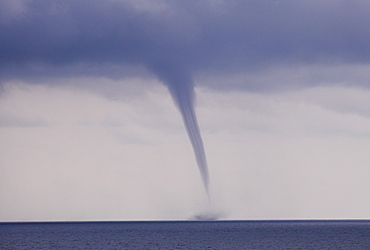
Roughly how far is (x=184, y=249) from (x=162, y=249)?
13.5 ft

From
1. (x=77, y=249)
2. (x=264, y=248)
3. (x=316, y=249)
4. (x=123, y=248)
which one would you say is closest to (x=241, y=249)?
(x=264, y=248)

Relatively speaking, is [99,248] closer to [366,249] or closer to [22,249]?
[22,249]

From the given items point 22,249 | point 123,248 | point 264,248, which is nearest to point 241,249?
point 264,248

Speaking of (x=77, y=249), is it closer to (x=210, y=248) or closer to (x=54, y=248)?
(x=54, y=248)

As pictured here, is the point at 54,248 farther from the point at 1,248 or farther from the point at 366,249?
the point at 366,249

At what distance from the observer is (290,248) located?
9688cm

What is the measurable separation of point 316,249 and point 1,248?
60.7 m

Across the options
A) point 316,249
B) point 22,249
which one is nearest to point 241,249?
point 316,249

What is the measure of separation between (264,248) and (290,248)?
500cm

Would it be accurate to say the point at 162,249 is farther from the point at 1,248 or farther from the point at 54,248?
the point at 1,248

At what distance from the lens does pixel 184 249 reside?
9394 centimetres

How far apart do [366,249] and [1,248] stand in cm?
7019

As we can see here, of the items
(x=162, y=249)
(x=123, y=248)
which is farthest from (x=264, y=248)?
(x=123, y=248)

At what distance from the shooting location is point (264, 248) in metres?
98.3
